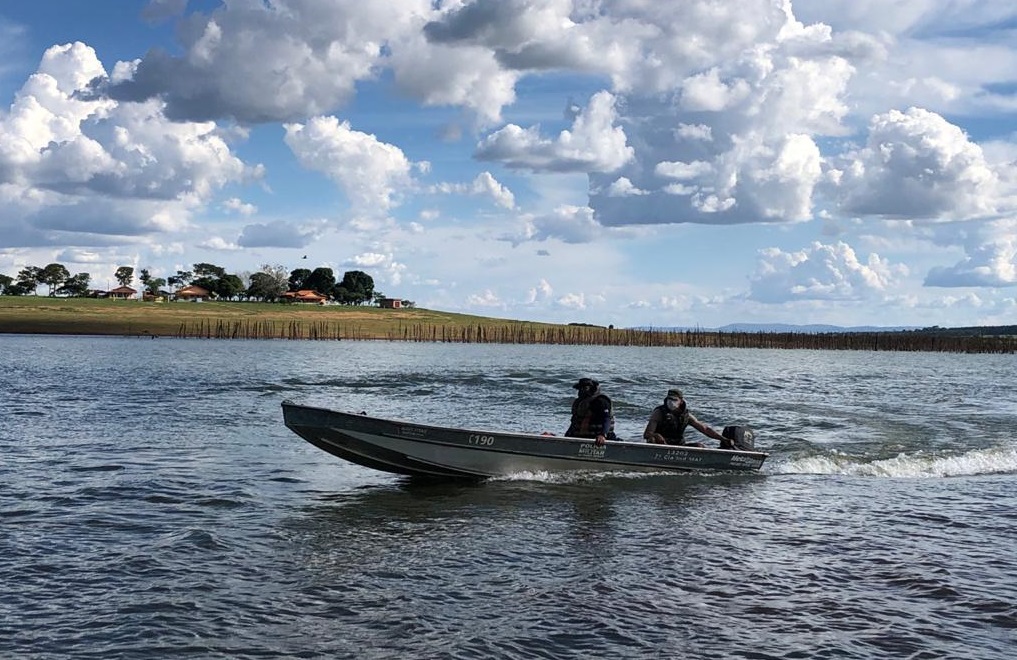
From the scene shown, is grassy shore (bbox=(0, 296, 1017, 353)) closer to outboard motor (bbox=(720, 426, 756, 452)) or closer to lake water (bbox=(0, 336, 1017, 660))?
lake water (bbox=(0, 336, 1017, 660))

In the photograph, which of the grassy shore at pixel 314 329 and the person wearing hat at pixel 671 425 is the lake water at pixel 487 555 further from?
the grassy shore at pixel 314 329

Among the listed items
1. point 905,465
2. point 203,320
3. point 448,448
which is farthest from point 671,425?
point 203,320

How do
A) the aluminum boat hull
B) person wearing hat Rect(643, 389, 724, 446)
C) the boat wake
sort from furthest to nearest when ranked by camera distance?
the boat wake < person wearing hat Rect(643, 389, 724, 446) < the aluminum boat hull

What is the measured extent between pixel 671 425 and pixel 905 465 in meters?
6.77

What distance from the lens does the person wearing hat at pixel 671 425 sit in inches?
792

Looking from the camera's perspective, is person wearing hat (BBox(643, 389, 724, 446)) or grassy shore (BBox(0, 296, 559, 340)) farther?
grassy shore (BBox(0, 296, 559, 340))

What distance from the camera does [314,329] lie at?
154375 millimetres

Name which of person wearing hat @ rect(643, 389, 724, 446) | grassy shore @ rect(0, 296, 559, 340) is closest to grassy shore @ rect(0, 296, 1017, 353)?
grassy shore @ rect(0, 296, 559, 340)

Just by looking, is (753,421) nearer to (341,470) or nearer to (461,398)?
(461,398)

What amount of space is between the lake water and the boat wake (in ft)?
0.31

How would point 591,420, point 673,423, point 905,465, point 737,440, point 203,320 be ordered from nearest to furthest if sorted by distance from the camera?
point 591,420 < point 673,423 < point 737,440 < point 905,465 < point 203,320

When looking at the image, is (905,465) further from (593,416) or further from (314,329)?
(314,329)

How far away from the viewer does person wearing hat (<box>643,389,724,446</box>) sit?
792 inches

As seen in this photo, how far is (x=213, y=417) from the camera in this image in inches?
1220
